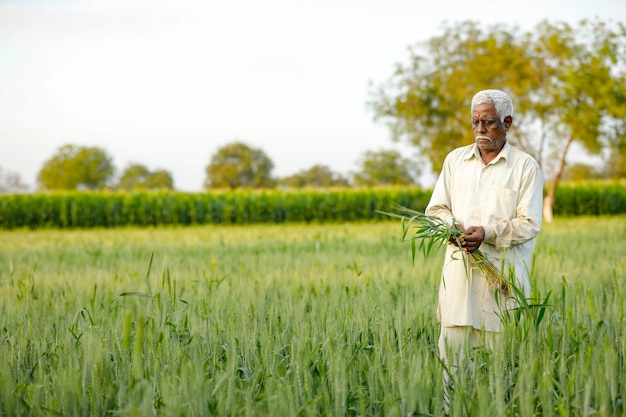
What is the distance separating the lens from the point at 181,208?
93.4ft

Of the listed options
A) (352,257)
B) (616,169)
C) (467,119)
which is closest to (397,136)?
(467,119)

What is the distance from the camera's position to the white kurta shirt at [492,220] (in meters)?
3.14

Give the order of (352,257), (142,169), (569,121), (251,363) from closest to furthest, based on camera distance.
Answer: (251,363) < (352,257) < (569,121) < (142,169)

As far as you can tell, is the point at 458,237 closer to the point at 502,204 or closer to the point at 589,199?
the point at 502,204

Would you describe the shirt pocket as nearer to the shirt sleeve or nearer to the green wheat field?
the shirt sleeve

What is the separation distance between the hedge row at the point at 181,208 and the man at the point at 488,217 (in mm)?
25355

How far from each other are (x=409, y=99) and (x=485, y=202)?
2887cm

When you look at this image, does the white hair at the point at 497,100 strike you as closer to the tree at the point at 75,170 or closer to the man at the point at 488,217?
the man at the point at 488,217

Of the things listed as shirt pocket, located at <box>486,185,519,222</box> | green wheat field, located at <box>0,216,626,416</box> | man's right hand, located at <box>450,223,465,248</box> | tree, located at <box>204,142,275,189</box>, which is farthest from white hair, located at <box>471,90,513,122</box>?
tree, located at <box>204,142,275,189</box>

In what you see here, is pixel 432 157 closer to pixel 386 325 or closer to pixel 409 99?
pixel 409 99

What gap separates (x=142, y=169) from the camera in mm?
99562

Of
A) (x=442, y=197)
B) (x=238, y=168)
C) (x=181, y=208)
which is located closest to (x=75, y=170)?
(x=238, y=168)

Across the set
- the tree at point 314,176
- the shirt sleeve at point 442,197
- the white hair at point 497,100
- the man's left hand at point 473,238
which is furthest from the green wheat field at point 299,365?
the tree at point 314,176

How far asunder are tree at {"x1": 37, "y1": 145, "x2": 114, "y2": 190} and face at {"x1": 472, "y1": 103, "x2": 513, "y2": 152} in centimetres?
9207
